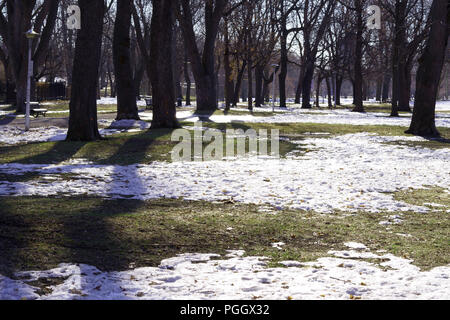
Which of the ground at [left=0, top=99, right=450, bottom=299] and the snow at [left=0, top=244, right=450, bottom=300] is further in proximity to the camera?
the ground at [left=0, top=99, right=450, bottom=299]

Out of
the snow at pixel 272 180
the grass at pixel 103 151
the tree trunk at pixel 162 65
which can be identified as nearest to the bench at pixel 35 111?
the tree trunk at pixel 162 65

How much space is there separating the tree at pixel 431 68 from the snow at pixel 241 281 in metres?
16.4

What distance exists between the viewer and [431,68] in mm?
21469

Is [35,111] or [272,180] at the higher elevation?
[35,111]

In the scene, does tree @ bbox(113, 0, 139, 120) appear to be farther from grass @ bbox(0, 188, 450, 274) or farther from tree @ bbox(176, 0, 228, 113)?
grass @ bbox(0, 188, 450, 274)

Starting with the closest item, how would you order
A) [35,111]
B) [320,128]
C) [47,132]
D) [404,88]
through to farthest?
[47,132]
[320,128]
[35,111]
[404,88]

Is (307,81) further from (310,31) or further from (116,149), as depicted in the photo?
(116,149)

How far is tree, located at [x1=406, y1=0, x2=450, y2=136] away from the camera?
21.1 m

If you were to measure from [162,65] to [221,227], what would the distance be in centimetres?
1450

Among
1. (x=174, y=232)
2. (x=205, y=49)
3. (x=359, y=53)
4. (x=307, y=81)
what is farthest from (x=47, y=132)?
(x=307, y=81)

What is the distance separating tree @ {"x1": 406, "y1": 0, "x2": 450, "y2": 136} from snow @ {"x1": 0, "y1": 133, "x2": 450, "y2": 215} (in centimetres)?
550

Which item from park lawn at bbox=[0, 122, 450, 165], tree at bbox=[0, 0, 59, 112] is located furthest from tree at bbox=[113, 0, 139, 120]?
tree at bbox=[0, 0, 59, 112]

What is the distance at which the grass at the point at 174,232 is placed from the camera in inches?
252

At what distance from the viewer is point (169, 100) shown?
72.3ft
